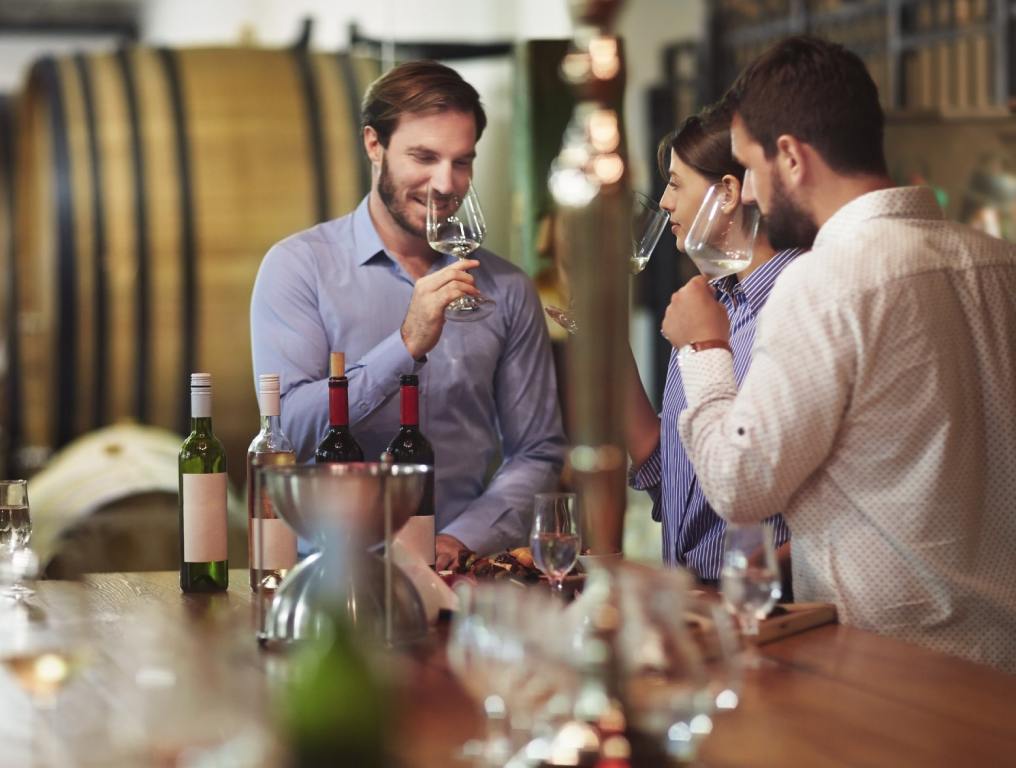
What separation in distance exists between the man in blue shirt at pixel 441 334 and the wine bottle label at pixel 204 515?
1.48 feet

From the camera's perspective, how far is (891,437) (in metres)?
1.76

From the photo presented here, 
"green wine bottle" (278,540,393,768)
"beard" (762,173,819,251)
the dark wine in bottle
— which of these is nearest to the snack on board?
the dark wine in bottle

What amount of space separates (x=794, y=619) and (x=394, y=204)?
119 cm

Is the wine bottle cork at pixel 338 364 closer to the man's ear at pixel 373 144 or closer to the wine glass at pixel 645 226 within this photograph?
the wine glass at pixel 645 226

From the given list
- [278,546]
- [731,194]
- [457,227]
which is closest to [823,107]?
[731,194]

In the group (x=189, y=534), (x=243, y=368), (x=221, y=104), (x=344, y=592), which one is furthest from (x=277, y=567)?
(x=221, y=104)

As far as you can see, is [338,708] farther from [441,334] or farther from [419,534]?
[441,334]

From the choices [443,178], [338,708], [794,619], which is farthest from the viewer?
[443,178]

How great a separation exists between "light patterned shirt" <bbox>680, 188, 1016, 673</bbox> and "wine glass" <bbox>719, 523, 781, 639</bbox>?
239mm

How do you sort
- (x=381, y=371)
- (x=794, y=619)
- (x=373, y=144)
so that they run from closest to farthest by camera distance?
(x=794, y=619)
(x=381, y=371)
(x=373, y=144)

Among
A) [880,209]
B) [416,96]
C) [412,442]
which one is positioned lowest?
[412,442]

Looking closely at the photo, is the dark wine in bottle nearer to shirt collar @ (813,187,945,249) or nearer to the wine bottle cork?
the wine bottle cork

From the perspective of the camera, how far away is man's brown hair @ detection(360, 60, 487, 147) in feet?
8.18

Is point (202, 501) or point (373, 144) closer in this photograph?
point (202, 501)
